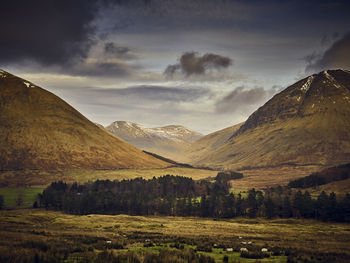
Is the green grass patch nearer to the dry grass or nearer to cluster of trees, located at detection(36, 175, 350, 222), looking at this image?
cluster of trees, located at detection(36, 175, 350, 222)

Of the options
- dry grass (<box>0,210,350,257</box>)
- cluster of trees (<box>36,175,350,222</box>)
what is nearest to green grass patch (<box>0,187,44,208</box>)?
cluster of trees (<box>36,175,350,222</box>)

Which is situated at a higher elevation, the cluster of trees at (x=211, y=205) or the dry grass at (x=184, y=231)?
the cluster of trees at (x=211, y=205)

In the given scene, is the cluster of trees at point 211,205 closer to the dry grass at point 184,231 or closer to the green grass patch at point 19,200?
the green grass patch at point 19,200

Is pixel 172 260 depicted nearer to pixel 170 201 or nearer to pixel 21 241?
pixel 21 241

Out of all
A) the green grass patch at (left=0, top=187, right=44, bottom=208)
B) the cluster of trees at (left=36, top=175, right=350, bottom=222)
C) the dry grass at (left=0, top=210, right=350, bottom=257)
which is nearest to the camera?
the dry grass at (left=0, top=210, right=350, bottom=257)

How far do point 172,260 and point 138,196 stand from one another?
119135mm

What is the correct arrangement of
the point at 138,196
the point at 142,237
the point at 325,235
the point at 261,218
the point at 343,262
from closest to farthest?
the point at 343,262 → the point at 142,237 → the point at 325,235 → the point at 261,218 → the point at 138,196

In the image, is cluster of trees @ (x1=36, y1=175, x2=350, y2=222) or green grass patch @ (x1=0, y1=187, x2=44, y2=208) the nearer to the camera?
cluster of trees @ (x1=36, y1=175, x2=350, y2=222)

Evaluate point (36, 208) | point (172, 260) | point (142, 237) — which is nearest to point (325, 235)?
point (142, 237)

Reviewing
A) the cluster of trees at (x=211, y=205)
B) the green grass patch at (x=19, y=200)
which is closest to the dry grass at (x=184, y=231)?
the cluster of trees at (x=211, y=205)

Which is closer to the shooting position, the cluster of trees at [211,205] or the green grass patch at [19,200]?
the cluster of trees at [211,205]

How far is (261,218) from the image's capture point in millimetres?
138625

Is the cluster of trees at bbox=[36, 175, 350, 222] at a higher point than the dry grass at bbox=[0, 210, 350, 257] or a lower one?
higher

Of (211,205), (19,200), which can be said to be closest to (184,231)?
(211,205)
